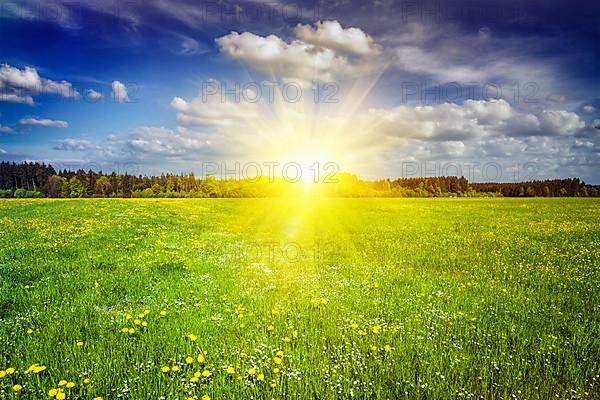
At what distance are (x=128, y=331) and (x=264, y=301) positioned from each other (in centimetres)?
318

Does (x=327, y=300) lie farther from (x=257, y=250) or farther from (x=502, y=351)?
(x=257, y=250)

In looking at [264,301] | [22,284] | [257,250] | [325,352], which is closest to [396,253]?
[257,250]

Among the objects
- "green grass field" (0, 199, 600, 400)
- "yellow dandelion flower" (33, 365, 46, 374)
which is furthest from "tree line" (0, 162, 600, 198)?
"yellow dandelion flower" (33, 365, 46, 374)

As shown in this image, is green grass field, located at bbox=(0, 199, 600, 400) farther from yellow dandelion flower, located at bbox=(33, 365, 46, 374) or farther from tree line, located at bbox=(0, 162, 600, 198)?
tree line, located at bbox=(0, 162, 600, 198)

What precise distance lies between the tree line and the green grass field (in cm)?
6345

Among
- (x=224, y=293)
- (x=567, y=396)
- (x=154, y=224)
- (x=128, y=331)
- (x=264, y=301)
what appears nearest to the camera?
(x=567, y=396)

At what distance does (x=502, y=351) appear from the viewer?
6.79m

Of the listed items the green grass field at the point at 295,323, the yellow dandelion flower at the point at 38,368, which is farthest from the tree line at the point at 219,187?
the yellow dandelion flower at the point at 38,368

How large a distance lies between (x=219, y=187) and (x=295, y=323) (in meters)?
79.1

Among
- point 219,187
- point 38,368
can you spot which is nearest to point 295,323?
point 38,368

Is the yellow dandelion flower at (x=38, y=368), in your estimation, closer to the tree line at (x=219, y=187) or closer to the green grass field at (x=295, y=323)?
the green grass field at (x=295, y=323)

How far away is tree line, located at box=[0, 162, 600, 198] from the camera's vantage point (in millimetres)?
73875

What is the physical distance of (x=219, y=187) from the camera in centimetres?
8469

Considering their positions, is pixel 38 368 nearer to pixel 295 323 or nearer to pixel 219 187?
pixel 295 323
